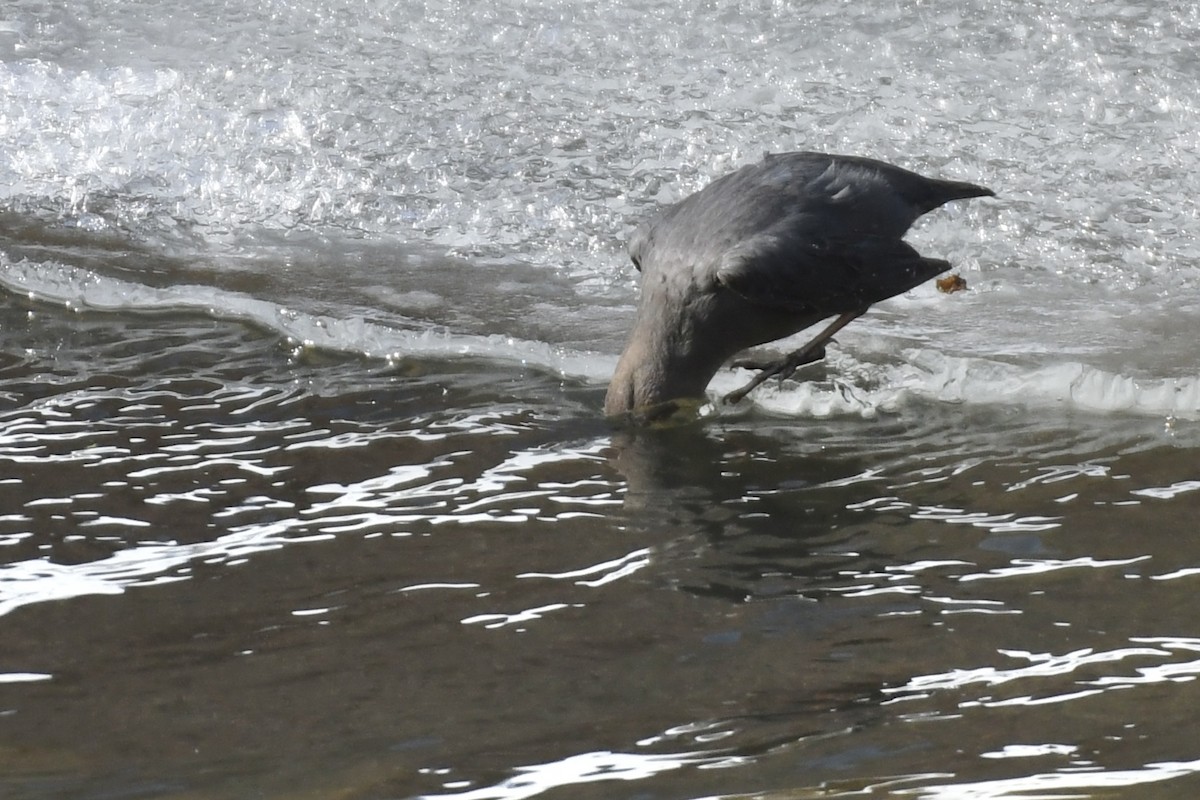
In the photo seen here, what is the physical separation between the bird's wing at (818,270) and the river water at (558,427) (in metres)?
0.26

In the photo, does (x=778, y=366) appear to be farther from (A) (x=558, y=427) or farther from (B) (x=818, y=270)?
(A) (x=558, y=427)

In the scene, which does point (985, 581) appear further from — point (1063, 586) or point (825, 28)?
point (825, 28)

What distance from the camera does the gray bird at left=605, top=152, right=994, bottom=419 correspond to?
11.4ft

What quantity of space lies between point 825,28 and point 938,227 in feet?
4.73

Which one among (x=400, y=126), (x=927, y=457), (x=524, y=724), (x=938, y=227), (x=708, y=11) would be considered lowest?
(x=524, y=724)

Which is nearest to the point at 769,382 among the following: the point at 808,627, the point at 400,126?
the point at 808,627

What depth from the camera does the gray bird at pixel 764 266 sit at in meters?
3.49

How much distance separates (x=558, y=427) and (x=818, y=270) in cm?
69

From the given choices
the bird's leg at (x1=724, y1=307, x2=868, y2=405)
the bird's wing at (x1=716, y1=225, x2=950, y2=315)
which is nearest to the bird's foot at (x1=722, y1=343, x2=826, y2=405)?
the bird's leg at (x1=724, y1=307, x2=868, y2=405)

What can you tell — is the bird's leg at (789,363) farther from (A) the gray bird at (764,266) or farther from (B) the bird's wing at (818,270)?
(B) the bird's wing at (818,270)

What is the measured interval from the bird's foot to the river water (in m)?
0.05

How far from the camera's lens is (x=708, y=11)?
19.8ft

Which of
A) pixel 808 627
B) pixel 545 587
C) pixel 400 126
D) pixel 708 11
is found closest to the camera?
pixel 808 627

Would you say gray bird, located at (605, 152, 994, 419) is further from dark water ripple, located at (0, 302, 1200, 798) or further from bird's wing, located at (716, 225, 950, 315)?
dark water ripple, located at (0, 302, 1200, 798)
